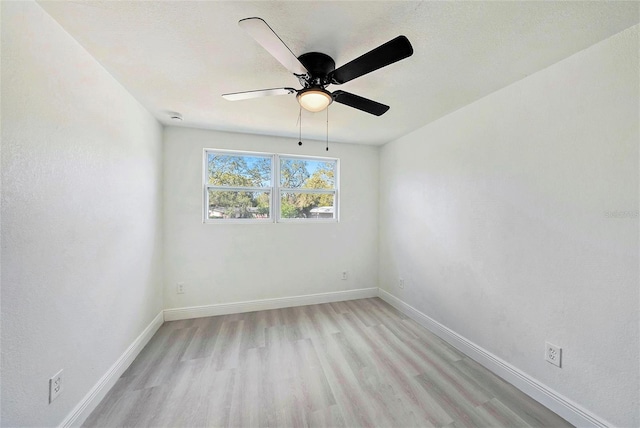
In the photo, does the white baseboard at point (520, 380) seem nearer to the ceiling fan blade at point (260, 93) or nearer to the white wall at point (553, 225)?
the white wall at point (553, 225)

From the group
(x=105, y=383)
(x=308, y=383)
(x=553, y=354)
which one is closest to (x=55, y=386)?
(x=105, y=383)

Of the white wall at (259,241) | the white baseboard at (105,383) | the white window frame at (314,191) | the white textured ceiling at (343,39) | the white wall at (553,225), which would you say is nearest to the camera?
the white textured ceiling at (343,39)

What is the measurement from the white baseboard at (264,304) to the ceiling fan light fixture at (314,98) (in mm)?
2552

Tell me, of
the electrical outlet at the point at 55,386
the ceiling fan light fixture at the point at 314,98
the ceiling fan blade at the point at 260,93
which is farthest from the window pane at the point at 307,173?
the electrical outlet at the point at 55,386

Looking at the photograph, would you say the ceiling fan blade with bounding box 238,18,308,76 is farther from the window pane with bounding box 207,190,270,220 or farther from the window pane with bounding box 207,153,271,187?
the window pane with bounding box 207,190,270,220

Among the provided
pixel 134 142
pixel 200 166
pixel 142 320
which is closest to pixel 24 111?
pixel 134 142

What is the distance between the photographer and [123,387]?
1.73 m

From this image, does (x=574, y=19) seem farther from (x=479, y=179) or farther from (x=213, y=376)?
(x=213, y=376)

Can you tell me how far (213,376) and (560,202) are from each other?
283 centimetres

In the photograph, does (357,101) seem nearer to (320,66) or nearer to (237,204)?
(320,66)

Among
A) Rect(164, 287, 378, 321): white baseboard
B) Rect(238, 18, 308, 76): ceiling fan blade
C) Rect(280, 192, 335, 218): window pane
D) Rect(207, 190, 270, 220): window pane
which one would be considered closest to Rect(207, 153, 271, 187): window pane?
Rect(207, 190, 270, 220): window pane

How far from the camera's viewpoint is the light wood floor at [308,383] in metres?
1.49

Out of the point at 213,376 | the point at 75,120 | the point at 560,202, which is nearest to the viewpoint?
the point at 75,120

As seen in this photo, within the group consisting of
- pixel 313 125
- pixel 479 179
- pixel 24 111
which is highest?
pixel 313 125
